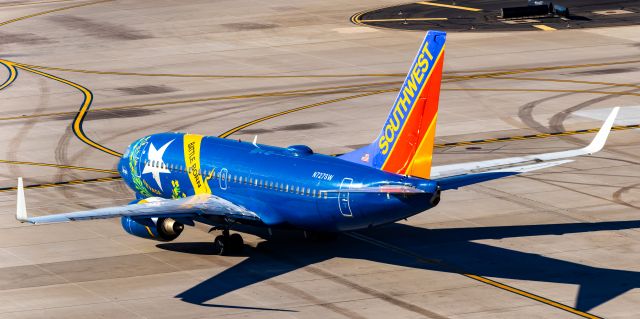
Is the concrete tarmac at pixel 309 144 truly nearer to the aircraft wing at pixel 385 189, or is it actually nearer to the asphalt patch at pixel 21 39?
the asphalt patch at pixel 21 39

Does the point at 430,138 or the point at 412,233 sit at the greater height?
the point at 430,138

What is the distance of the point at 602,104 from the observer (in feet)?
301

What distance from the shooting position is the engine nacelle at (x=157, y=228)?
57625mm

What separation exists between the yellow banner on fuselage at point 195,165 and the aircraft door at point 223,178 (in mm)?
1017

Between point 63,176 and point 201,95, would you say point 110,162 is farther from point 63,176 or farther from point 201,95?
point 201,95

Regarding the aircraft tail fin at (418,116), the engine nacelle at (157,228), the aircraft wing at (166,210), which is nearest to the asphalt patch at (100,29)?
the engine nacelle at (157,228)

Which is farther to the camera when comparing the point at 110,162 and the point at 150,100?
the point at 150,100

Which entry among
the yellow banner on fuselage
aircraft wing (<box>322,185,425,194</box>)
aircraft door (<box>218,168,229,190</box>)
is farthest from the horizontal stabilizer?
the yellow banner on fuselage

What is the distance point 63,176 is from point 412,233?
80.5 feet

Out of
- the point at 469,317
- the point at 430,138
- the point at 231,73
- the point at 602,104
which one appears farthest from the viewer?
the point at 231,73

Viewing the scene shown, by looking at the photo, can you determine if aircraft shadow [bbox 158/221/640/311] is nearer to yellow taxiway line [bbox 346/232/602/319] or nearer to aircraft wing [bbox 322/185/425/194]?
yellow taxiway line [bbox 346/232/602/319]

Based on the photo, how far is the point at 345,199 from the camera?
52.9m

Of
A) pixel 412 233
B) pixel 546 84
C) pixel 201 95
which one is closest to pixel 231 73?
pixel 201 95

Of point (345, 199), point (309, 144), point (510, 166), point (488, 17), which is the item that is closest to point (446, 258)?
point (510, 166)
